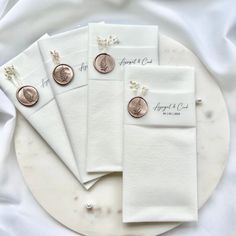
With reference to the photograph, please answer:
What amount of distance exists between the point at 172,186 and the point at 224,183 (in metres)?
0.11

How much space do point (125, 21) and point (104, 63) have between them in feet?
0.36

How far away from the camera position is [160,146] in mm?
921

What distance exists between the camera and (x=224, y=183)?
0.95 metres

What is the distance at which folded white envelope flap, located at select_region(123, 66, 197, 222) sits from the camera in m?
0.91

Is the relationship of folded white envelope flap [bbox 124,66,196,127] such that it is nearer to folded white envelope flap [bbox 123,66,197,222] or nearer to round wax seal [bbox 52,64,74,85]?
folded white envelope flap [bbox 123,66,197,222]

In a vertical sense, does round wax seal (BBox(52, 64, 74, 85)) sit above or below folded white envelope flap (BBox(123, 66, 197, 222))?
above

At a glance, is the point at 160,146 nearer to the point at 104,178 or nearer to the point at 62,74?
the point at 104,178

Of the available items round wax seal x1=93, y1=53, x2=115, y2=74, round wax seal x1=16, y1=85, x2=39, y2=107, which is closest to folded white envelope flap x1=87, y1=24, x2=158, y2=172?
round wax seal x1=93, y1=53, x2=115, y2=74

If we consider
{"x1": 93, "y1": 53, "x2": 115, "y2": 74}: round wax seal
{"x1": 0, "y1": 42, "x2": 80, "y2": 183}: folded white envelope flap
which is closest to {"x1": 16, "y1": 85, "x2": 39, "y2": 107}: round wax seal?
{"x1": 0, "y1": 42, "x2": 80, "y2": 183}: folded white envelope flap

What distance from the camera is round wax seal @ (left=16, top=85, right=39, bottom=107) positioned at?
95cm

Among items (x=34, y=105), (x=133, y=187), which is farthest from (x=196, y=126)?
(x=34, y=105)

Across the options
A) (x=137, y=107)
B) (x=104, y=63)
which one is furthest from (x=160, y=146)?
(x=104, y=63)

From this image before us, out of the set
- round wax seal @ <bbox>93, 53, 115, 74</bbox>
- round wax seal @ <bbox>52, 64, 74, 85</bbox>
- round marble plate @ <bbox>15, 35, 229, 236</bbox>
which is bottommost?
round marble plate @ <bbox>15, 35, 229, 236</bbox>

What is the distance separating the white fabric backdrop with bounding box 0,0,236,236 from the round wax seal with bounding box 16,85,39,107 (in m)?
0.02
